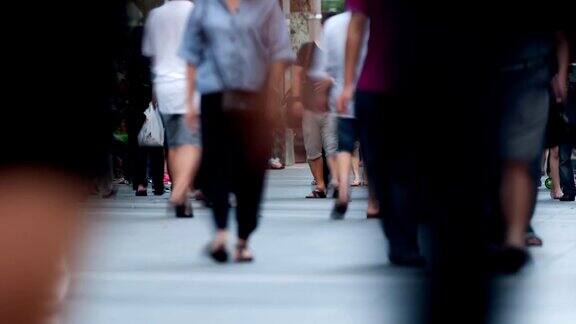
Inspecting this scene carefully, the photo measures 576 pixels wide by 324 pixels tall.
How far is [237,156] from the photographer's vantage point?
20.5 ft

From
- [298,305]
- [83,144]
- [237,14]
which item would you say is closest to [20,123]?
[83,144]

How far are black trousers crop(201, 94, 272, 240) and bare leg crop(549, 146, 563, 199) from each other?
6235 millimetres

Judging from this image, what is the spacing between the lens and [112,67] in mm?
946

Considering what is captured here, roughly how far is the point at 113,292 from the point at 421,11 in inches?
162

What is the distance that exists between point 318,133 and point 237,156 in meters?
5.85

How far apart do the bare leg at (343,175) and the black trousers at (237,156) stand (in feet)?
9.96

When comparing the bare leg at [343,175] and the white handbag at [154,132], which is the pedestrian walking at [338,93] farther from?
the white handbag at [154,132]

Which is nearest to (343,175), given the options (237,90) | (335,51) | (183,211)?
(335,51)

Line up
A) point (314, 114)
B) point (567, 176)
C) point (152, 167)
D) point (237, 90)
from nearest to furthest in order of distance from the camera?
point (237, 90) → point (314, 114) → point (567, 176) → point (152, 167)

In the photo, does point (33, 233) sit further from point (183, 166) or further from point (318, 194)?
point (318, 194)

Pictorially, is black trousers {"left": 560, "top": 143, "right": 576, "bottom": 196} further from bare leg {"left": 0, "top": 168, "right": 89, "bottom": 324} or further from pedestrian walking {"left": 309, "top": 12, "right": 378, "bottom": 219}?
bare leg {"left": 0, "top": 168, "right": 89, "bottom": 324}

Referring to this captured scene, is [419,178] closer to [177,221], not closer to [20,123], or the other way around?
[20,123]

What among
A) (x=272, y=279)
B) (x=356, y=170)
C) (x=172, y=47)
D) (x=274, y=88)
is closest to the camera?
(x=272, y=279)

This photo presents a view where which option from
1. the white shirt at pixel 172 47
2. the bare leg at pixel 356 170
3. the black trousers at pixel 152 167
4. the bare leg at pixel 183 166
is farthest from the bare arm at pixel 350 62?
the bare leg at pixel 356 170
